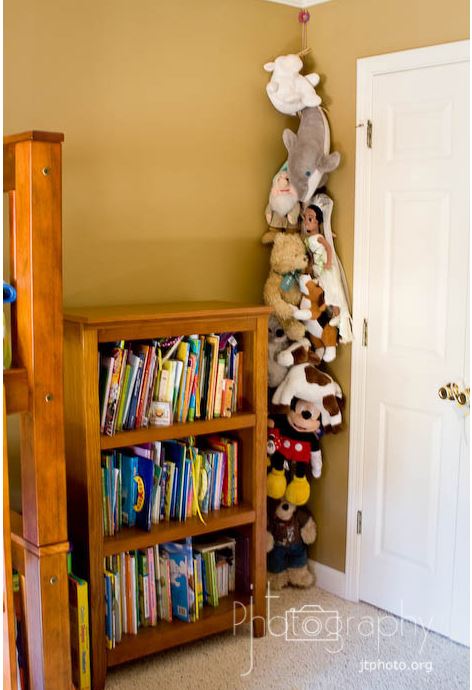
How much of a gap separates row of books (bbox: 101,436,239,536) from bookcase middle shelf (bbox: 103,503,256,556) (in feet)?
0.08

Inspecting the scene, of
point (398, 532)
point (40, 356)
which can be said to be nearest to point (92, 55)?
point (40, 356)

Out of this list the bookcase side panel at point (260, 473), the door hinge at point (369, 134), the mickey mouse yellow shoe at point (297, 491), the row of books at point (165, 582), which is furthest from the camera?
the mickey mouse yellow shoe at point (297, 491)

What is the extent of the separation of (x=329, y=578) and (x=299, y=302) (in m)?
1.10

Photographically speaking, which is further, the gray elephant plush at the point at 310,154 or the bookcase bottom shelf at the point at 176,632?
the gray elephant plush at the point at 310,154

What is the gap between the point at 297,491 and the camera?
10.6ft

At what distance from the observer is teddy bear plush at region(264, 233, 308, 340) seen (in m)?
3.10

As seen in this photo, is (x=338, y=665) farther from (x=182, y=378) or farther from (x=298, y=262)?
(x=298, y=262)

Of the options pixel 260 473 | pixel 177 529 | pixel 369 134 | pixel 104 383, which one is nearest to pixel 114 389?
pixel 104 383

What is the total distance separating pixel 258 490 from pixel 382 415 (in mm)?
Result: 545

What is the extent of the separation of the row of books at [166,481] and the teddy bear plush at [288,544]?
1.19 ft

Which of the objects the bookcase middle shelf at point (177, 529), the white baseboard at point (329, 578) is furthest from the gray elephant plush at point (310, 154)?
the white baseboard at point (329, 578)

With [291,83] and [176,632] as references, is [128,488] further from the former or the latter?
[291,83]
